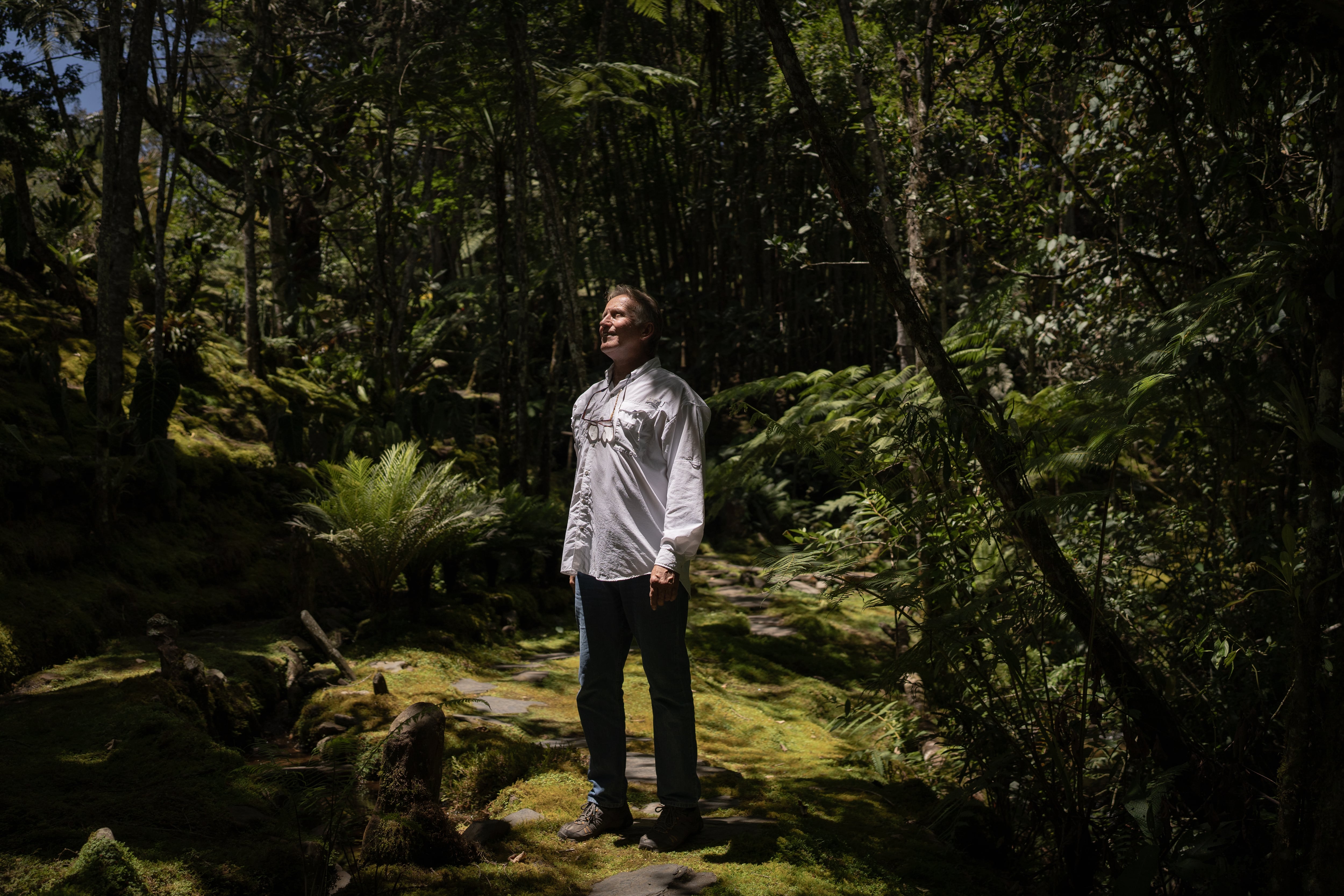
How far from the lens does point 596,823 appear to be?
291 cm

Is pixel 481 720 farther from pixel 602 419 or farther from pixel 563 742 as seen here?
pixel 602 419

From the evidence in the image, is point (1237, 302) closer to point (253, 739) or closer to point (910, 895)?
point (910, 895)

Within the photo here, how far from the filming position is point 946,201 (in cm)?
674

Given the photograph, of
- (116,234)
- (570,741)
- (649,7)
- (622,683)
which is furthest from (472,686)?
(649,7)

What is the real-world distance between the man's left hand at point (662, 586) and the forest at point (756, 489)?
0.84 m

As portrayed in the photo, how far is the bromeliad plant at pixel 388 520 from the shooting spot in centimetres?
537

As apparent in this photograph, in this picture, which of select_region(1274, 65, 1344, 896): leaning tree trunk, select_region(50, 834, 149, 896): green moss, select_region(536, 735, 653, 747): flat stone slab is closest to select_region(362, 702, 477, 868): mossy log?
select_region(50, 834, 149, 896): green moss

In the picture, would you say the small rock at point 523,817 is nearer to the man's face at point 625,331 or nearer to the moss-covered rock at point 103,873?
the moss-covered rock at point 103,873

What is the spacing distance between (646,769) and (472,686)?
4.75ft

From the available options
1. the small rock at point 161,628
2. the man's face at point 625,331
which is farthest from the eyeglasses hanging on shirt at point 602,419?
the small rock at point 161,628

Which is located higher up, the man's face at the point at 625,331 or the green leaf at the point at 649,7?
the green leaf at the point at 649,7

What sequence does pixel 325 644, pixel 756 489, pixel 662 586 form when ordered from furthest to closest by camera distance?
1. pixel 756 489
2. pixel 325 644
3. pixel 662 586

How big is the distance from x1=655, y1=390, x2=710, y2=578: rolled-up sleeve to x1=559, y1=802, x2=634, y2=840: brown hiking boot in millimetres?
877

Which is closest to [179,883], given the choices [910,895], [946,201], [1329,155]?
[910,895]
